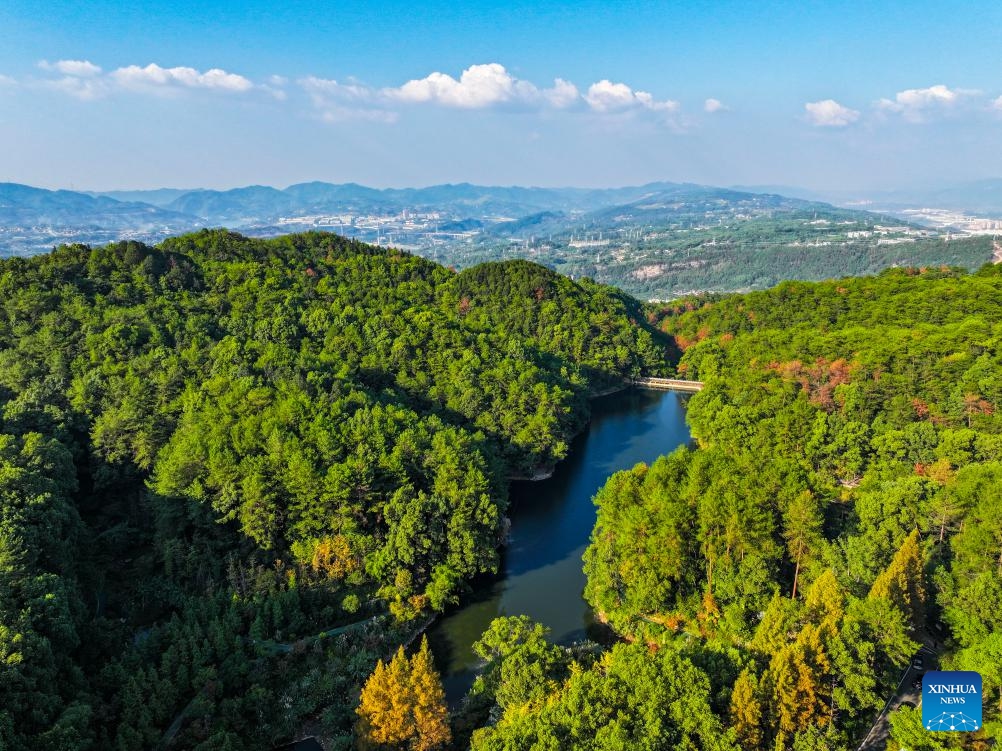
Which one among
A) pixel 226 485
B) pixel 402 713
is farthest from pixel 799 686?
pixel 226 485

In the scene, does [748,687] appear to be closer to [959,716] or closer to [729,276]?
[959,716]

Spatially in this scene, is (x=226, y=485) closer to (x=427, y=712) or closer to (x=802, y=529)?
(x=427, y=712)

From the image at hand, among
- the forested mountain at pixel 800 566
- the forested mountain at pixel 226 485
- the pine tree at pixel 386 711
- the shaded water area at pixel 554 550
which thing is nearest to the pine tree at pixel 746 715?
the forested mountain at pixel 800 566

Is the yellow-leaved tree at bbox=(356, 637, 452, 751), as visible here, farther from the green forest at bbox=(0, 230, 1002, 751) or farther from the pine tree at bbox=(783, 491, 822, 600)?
the pine tree at bbox=(783, 491, 822, 600)

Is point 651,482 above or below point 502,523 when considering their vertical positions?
above

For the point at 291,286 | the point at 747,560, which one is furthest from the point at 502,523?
the point at 291,286
